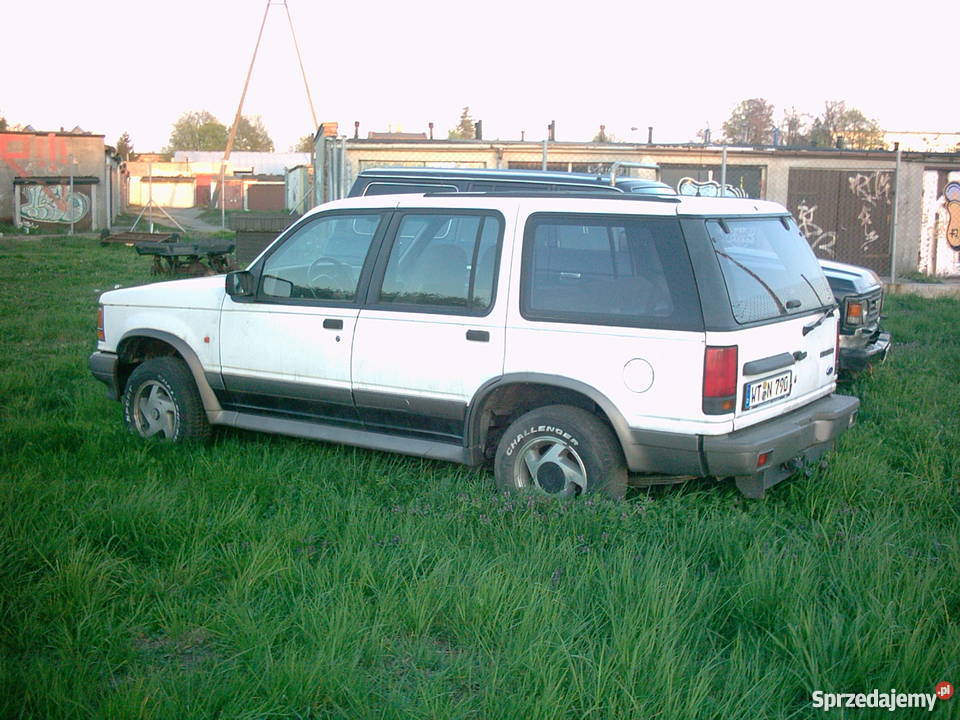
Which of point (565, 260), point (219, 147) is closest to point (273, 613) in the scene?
point (565, 260)

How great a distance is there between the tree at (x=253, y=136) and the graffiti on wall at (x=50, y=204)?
66.4 m

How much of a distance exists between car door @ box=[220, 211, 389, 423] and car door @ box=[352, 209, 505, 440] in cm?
13

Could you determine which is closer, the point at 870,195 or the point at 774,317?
the point at 774,317

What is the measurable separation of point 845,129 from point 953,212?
30.6m

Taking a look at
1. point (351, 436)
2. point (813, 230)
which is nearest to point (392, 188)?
point (351, 436)

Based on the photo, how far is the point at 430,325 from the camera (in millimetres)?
5363

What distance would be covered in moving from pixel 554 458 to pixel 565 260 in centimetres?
104

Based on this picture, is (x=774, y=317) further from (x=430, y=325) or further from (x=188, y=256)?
(x=188, y=256)

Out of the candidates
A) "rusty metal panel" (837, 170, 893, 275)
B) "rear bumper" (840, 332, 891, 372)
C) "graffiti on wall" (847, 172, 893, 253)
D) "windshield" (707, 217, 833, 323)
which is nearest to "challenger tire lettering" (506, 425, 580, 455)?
"windshield" (707, 217, 833, 323)

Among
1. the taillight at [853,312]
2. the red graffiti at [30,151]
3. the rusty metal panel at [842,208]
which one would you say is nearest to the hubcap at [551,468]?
the taillight at [853,312]

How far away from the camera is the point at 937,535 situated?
4633 millimetres

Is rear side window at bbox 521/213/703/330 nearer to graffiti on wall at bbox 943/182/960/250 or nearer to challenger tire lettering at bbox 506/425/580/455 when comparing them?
challenger tire lettering at bbox 506/425/580/455

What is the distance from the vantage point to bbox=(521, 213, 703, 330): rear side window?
184 inches

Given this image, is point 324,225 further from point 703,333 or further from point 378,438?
point 703,333
